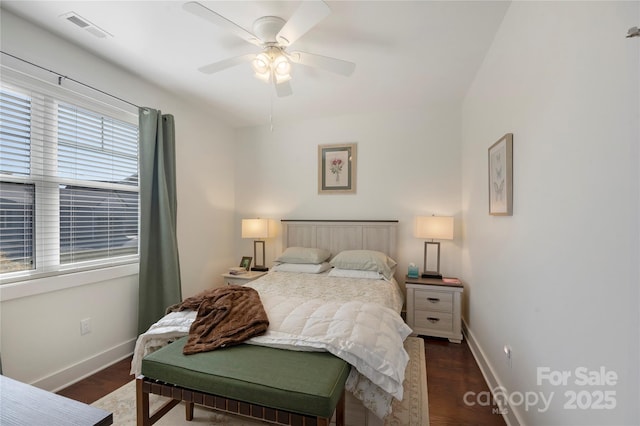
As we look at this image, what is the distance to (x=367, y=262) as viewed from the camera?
118 inches

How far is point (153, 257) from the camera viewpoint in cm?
264

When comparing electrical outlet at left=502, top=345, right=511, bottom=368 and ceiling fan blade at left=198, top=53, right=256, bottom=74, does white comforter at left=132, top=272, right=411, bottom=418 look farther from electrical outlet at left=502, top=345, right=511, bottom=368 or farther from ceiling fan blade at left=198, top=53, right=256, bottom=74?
ceiling fan blade at left=198, top=53, right=256, bottom=74

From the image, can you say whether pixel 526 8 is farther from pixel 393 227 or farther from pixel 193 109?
pixel 193 109

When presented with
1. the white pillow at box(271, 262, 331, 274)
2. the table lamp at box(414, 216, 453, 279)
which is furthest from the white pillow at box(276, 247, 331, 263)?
the table lamp at box(414, 216, 453, 279)

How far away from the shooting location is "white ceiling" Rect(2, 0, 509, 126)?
1.70 meters

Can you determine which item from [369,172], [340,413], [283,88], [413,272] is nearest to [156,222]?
[283,88]

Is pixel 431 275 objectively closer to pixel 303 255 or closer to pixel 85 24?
pixel 303 255

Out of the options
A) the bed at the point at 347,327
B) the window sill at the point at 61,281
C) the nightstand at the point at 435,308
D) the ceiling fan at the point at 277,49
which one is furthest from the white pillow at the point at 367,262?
the window sill at the point at 61,281

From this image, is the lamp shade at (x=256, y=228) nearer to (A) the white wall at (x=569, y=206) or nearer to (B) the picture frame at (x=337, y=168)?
(B) the picture frame at (x=337, y=168)

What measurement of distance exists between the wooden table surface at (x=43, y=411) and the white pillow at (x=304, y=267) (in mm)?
2495

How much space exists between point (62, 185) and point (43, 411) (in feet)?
6.55

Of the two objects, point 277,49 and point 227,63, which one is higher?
point 277,49

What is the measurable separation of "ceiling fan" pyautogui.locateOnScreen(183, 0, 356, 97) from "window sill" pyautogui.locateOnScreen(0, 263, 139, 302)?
1.85 metres

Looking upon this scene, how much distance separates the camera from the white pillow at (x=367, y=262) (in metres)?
2.95
